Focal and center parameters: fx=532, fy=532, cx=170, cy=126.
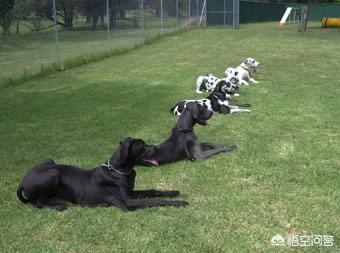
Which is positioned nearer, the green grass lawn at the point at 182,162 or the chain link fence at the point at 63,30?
the green grass lawn at the point at 182,162

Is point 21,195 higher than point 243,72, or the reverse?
point 243,72

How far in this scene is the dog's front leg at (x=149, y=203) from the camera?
15.9 ft

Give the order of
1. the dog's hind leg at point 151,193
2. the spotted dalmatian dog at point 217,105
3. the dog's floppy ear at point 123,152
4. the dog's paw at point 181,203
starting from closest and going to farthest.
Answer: the dog's floppy ear at point 123,152 < the dog's paw at point 181,203 < the dog's hind leg at point 151,193 < the spotted dalmatian dog at point 217,105

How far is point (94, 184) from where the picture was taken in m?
4.91

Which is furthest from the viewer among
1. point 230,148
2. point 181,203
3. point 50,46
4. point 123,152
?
point 50,46

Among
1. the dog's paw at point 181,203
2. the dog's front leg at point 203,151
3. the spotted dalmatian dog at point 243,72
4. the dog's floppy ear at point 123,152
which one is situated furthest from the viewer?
the spotted dalmatian dog at point 243,72

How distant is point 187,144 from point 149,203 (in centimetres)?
164

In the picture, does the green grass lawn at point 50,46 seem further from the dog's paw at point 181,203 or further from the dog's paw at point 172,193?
the dog's paw at point 181,203

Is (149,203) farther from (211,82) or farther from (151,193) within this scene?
(211,82)

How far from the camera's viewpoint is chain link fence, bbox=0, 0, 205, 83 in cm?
1252

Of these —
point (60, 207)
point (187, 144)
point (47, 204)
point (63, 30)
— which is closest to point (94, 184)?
point (60, 207)

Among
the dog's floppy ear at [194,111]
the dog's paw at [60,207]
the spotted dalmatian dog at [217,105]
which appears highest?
the dog's floppy ear at [194,111]

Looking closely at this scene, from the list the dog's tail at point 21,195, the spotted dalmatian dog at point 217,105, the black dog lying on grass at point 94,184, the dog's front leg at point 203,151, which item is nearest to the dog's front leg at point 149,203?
the black dog lying on grass at point 94,184

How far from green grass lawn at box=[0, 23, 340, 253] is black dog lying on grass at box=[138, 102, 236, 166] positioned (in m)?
0.13
